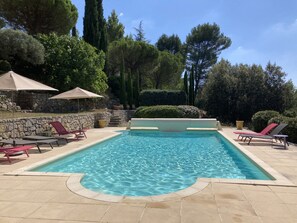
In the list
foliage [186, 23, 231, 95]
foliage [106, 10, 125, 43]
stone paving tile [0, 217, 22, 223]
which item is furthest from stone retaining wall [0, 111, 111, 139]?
foliage [186, 23, 231, 95]

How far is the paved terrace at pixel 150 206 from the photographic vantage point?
140 inches

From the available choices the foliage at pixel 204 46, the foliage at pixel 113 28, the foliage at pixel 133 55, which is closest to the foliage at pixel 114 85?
the foliage at pixel 133 55

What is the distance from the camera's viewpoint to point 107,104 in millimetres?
25812

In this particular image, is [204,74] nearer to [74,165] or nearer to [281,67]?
[281,67]

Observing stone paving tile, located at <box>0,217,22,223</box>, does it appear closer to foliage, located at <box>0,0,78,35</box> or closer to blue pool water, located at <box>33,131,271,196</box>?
blue pool water, located at <box>33,131,271,196</box>

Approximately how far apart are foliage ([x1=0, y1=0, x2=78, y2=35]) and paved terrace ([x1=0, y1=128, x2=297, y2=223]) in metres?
19.6

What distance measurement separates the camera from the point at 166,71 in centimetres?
3369

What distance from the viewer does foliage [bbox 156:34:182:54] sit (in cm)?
4119

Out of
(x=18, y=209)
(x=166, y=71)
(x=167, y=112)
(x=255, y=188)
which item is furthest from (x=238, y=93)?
(x=18, y=209)

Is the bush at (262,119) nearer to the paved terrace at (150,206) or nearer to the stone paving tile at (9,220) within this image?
the paved terrace at (150,206)

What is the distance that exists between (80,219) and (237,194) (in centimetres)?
259

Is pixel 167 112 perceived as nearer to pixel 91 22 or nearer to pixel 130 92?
pixel 130 92

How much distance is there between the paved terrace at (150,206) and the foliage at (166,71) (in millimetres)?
28488

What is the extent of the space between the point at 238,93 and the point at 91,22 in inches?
602
